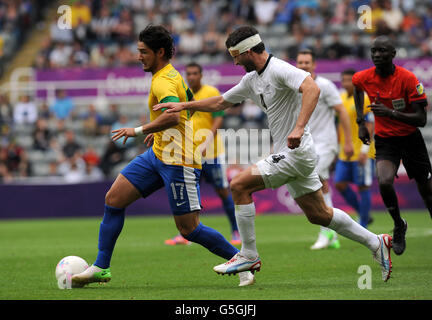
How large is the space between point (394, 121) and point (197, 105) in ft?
8.71

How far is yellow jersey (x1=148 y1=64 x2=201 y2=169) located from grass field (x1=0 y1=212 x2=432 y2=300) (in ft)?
4.14

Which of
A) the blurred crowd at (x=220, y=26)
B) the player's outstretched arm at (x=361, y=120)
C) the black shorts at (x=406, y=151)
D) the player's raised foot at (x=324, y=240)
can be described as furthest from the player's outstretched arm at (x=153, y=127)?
the blurred crowd at (x=220, y=26)

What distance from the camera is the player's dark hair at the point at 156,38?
25.3 ft

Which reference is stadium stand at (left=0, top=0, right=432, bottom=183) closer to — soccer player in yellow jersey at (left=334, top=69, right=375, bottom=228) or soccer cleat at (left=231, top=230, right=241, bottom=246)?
soccer player in yellow jersey at (left=334, top=69, right=375, bottom=228)

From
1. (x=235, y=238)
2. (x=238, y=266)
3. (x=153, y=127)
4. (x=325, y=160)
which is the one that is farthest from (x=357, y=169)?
(x=153, y=127)

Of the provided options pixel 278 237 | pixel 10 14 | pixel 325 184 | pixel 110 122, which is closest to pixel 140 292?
pixel 325 184

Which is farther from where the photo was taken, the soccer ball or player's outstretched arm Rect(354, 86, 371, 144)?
player's outstretched arm Rect(354, 86, 371, 144)

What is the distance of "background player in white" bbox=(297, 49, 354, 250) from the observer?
37.0 ft

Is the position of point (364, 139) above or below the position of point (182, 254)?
above

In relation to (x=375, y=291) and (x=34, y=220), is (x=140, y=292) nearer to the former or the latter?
(x=375, y=291)

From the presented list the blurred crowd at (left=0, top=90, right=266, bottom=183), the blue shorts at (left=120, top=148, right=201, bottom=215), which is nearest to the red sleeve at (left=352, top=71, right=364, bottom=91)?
the blue shorts at (left=120, top=148, right=201, bottom=215)

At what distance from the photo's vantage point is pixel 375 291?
271 inches

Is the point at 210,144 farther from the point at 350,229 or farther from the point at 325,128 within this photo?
the point at 350,229

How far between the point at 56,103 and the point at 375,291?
18.3 meters
